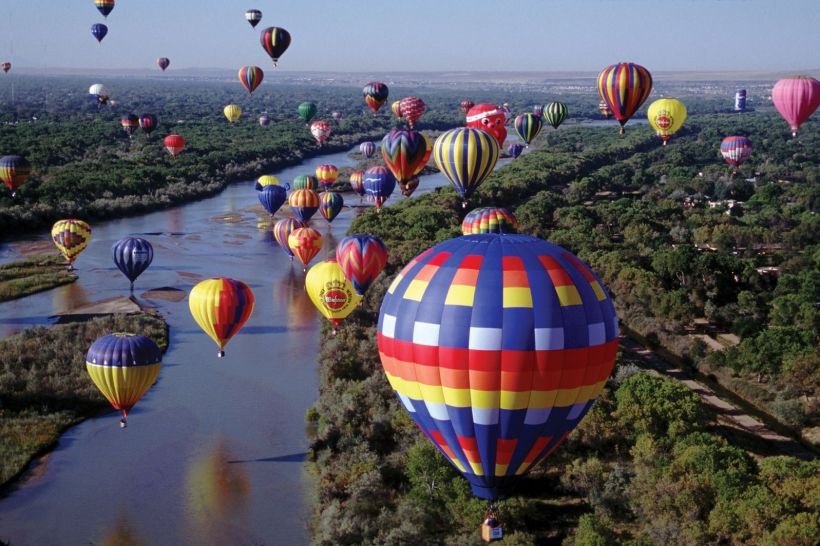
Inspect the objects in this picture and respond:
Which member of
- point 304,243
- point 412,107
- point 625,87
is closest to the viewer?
point 625,87

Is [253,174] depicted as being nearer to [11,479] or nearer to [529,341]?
[11,479]

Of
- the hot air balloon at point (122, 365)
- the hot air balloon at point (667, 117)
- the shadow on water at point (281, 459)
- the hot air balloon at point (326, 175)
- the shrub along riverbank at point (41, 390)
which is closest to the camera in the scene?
the hot air balloon at point (122, 365)

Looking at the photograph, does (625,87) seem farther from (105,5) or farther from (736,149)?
(105,5)

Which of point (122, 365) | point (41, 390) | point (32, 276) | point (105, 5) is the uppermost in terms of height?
point (105, 5)

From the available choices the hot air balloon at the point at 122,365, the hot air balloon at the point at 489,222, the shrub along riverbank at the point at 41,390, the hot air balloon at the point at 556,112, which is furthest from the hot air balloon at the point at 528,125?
the hot air balloon at the point at 122,365

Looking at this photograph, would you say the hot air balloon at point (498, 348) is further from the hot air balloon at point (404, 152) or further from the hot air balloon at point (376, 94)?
the hot air balloon at point (376, 94)

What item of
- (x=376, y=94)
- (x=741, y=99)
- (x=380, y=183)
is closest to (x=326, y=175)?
(x=376, y=94)
